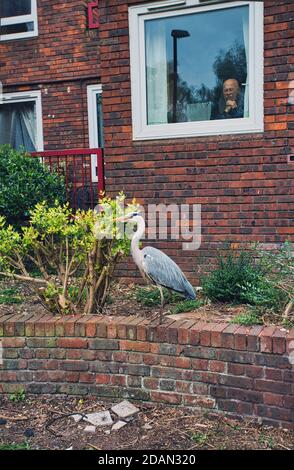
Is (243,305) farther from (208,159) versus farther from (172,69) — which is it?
(172,69)

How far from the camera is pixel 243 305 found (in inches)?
167

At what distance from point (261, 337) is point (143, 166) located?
2704mm

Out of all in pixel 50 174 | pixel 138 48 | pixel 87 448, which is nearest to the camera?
pixel 87 448

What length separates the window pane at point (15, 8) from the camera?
9.69m

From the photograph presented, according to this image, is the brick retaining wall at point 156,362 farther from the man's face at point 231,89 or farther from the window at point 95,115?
the window at point 95,115

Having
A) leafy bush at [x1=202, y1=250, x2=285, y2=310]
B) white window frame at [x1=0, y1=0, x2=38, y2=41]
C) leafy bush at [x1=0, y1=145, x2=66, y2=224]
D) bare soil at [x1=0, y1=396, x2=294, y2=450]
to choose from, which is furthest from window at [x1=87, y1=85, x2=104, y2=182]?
bare soil at [x1=0, y1=396, x2=294, y2=450]

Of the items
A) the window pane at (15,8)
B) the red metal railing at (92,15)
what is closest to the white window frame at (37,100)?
the window pane at (15,8)

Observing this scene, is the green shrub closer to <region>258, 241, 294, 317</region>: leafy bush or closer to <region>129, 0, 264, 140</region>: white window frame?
<region>258, 241, 294, 317</region>: leafy bush

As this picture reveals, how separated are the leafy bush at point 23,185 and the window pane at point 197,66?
185 cm

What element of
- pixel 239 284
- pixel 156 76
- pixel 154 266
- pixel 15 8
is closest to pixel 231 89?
pixel 156 76

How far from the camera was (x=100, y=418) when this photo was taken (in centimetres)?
364

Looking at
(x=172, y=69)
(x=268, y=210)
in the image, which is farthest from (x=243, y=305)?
(x=172, y=69)

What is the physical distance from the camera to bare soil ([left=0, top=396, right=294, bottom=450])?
Answer: 10.7ft

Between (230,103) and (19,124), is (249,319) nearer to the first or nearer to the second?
(230,103)
